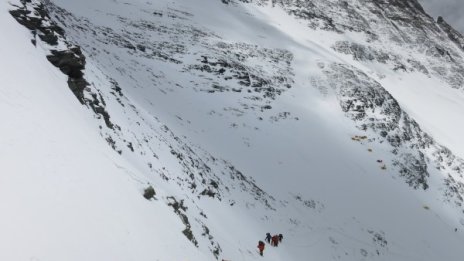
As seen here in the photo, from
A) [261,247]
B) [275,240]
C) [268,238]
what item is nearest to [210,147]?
[268,238]

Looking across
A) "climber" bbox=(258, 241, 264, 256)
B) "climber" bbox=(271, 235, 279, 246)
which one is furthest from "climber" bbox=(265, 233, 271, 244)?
"climber" bbox=(258, 241, 264, 256)

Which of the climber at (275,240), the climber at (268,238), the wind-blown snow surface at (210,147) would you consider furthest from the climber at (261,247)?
the climber at (275,240)

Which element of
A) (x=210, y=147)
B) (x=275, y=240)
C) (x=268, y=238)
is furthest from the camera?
(x=210, y=147)

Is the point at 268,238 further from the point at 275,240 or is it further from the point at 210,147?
the point at 210,147

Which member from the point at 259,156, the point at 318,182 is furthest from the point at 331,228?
the point at 259,156

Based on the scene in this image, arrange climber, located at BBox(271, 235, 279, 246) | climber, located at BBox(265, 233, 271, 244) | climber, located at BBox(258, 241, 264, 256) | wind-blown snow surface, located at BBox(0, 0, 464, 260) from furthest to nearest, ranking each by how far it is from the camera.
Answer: climber, located at BBox(271, 235, 279, 246) → climber, located at BBox(265, 233, 271, 244) → climber, located at BBox(258, 241, 264, 256) → wind-blown snow surface, located at BBox(0, 0, 464, 260)

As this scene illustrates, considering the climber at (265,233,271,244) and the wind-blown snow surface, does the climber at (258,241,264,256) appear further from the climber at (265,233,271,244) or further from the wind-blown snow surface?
the climber at (265,233,271,244)

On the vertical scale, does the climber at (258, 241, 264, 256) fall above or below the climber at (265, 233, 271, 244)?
above

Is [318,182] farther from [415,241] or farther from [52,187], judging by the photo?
[52,187]
